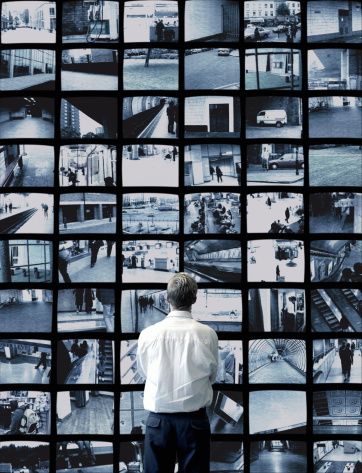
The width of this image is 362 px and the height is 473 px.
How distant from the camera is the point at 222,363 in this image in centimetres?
308

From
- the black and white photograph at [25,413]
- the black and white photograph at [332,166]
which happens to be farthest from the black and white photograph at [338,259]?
the black and white photograph at [25,413]

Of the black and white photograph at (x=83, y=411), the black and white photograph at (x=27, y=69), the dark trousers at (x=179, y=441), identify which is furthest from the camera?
the black and white photograph at (x=27, y=69)

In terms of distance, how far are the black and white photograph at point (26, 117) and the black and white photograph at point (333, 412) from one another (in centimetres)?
161

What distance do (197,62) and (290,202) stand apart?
722mm

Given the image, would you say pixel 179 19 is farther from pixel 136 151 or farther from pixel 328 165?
pixel 328 165

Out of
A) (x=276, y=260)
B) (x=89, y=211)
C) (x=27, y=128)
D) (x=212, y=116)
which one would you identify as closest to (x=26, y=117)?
(x=27, y=128)

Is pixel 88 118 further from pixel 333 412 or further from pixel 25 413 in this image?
pixel 333 412

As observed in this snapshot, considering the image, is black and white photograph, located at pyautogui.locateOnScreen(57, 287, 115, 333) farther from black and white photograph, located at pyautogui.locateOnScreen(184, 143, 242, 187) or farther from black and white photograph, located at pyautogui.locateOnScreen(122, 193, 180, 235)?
black and white photograph, located at pyautogui.locateOnScreen(184, 143, 242, 187)

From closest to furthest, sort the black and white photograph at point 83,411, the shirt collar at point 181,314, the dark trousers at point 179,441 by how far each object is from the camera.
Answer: the dark trousers at point 179,441, the shirt collar at point 181,314, the black and white photograph at point 83,411

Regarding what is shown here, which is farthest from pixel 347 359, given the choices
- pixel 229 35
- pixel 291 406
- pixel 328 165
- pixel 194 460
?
pixel 229 35

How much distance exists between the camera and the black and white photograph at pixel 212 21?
10.4ft

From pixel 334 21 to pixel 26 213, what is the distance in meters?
1.57

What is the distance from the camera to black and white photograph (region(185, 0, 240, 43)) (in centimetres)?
318

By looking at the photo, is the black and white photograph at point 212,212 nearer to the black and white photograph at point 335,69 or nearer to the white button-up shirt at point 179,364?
the black and white photograph at point 335,69
